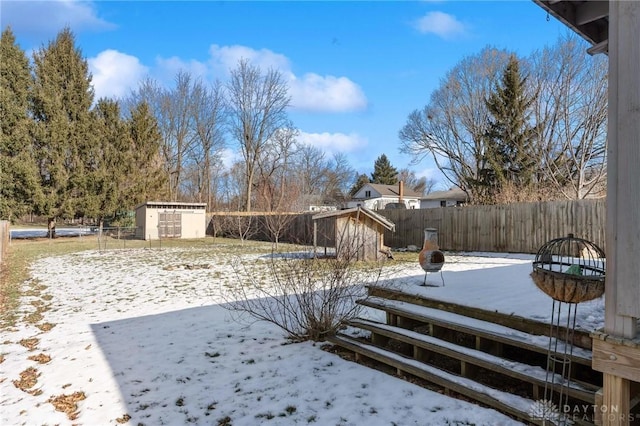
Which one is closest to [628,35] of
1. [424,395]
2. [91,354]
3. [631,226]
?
[631,226]

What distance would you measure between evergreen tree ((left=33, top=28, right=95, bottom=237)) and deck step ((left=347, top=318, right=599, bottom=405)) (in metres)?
21.9

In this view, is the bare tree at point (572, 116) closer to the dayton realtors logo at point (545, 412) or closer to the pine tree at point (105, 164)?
the dayton realtors logo at point (545, 412)

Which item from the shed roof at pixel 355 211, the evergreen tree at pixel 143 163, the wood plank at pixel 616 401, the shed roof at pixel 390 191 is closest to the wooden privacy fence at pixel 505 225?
the shed roof at pixel 355 211

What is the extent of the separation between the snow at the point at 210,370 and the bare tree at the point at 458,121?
20195 mm

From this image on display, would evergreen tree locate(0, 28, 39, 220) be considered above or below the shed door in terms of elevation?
above

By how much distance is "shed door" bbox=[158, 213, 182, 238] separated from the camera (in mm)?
22484

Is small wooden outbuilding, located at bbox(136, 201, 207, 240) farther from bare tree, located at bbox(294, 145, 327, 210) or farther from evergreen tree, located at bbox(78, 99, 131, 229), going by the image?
bare tree, located at bbox(294, 145, 327, 210)

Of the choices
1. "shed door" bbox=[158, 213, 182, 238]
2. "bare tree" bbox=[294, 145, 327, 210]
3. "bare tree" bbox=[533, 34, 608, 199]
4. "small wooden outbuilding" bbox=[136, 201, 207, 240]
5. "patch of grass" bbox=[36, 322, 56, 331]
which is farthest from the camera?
"bare tree" bbox=[294, 145, 327, 210]

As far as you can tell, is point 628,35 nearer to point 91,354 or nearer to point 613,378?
point 613,378

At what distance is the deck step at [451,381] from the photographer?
8.35 ft

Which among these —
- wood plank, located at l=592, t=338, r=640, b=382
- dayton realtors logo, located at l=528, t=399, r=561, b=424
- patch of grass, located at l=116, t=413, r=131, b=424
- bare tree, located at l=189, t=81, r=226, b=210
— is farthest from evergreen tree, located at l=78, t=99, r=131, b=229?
wood plank, located at l=592, t=338, r=640, b=382

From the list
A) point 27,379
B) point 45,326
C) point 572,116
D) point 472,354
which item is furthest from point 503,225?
point 27,379

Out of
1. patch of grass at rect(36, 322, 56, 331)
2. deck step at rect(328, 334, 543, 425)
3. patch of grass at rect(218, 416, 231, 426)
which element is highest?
deck step at rect(328, 334, 543, 425)

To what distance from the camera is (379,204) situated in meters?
36.1
